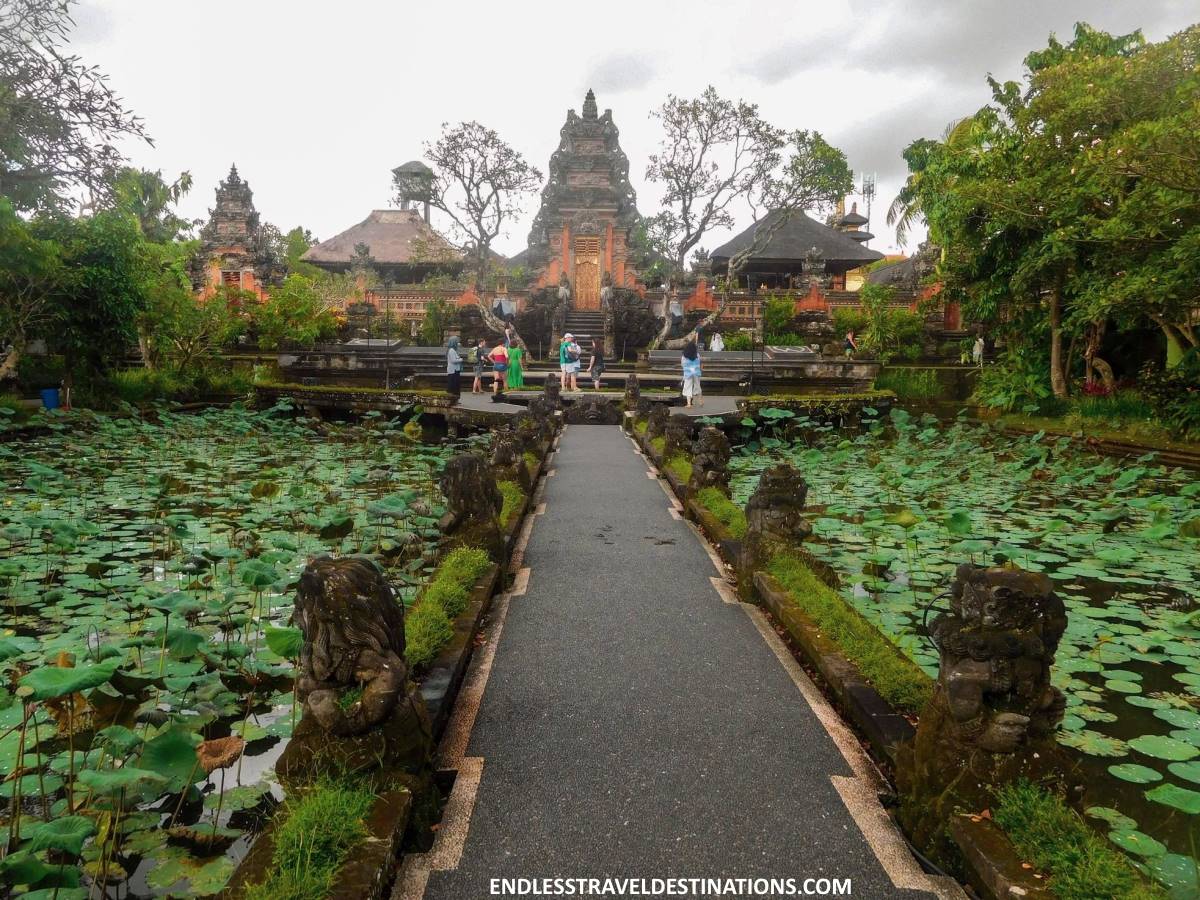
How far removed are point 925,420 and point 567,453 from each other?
6.34 metres

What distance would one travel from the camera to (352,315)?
28.7 metres

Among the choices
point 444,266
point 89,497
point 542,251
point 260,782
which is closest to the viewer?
point 260,782

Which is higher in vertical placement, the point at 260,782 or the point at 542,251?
the point at 542,251

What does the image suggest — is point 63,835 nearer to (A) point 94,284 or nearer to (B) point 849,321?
(A) point 94,284

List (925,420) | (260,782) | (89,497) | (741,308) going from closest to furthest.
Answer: (260,782) < (89,497) < (925,420) < (741,308)

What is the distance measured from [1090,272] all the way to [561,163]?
914 inches

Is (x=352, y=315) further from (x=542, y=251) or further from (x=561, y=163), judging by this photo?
(x=561, y=163)

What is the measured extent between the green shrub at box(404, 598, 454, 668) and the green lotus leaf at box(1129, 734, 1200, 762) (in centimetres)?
312

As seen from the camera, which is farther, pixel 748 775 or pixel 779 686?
pixel 779 686

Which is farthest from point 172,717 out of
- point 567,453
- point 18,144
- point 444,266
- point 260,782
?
point 444,266

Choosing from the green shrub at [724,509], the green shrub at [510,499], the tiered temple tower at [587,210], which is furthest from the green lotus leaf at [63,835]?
the tiered temple tower at [587,210]

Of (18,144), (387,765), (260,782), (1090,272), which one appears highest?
(18,144)

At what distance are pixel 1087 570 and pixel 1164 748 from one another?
2904 millimetres

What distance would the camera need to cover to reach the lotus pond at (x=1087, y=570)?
10.0ft
